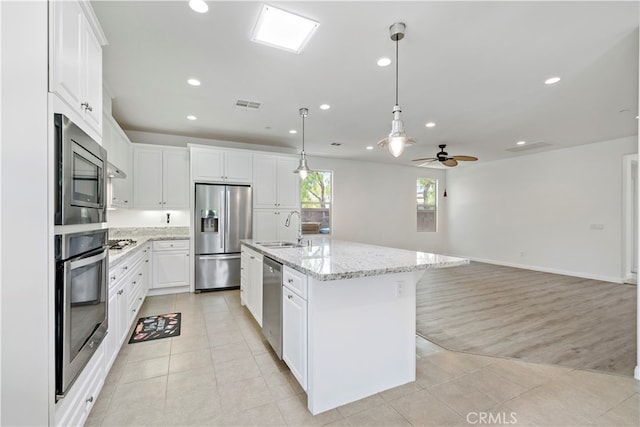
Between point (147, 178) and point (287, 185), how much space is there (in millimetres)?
2320

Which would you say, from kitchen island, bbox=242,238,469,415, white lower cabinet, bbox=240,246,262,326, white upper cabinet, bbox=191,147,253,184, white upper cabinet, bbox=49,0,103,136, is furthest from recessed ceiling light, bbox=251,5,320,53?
white upper cabinet, bbox=191,147,253,184

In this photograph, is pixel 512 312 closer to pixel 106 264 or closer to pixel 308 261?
pixel 308 261

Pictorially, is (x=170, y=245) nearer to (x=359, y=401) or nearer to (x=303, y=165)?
(x=303, y=165)

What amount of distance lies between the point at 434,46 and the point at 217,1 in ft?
5.61

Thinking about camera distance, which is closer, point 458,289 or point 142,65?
point 142,65

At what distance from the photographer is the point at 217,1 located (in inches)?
72.9

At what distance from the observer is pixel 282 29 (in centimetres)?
215

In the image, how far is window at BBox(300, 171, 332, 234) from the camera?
22.4 ft

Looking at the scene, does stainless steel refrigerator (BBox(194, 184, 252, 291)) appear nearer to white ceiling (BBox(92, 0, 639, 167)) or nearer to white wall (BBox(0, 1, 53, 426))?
white ceiling (BBox(92, 0, 639, 167))

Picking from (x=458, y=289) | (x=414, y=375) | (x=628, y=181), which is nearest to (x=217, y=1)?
(x=414, y=375)

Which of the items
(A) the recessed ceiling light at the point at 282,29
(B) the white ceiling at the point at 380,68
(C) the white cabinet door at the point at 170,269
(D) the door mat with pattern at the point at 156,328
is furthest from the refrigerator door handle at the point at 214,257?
(A) the recessed ceiling light at the point at 282,29

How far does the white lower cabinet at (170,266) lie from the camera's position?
4367mm

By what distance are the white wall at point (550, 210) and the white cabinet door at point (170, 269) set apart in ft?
23.5

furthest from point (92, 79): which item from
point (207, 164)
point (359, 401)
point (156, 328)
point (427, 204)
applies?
point (427, 204)
